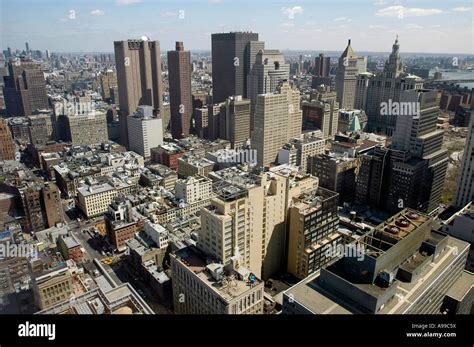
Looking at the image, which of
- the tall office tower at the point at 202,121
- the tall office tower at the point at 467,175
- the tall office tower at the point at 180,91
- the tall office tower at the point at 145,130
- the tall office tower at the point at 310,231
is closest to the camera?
the tall office tower at the point at 310,231

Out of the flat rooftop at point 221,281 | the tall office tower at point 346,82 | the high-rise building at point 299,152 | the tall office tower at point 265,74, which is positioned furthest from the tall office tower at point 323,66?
the flat rooftop at point 221,281

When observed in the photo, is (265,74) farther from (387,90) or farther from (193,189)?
(193,189)

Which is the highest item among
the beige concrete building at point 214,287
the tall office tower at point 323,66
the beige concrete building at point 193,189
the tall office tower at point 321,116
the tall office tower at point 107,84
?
the tall office tower at point 323,66

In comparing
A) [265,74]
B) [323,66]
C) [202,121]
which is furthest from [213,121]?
[323,66]

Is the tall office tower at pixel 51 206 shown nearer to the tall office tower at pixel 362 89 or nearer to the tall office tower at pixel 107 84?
the tall office tower at pixel 362 89

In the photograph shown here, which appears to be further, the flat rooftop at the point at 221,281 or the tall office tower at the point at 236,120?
the tall office tower at the point at 236,120

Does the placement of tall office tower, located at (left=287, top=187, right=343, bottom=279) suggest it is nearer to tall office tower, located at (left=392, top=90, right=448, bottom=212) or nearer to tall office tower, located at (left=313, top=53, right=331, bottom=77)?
tall office tower, located at (left=392, top=90, right=448, bottom=212)

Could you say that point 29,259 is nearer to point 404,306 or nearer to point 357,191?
point 404,306
